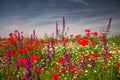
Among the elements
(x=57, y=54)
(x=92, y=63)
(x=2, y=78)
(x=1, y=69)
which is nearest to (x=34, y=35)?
(x=57, y=54)

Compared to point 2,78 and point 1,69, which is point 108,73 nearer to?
point 2,78

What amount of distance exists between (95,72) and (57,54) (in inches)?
144

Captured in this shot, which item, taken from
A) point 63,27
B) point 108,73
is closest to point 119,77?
point 108,73

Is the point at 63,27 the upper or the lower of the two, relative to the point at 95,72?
upper

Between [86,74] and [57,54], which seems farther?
[57,54]

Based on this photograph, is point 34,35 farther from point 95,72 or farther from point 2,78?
point 95,72

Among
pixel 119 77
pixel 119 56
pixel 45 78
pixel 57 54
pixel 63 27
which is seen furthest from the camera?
pixel 57 54

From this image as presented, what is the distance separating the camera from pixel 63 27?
20.6ft

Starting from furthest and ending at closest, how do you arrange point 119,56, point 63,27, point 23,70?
point 119,56, point 63,27, point 23,70

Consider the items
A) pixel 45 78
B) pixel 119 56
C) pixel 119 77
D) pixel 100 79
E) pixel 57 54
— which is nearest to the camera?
pixel 100 79

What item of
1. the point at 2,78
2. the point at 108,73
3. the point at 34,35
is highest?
the point at 34,35

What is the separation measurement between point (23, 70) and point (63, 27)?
5.73 ft

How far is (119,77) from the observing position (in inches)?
196

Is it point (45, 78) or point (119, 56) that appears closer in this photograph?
point (45, 78)
